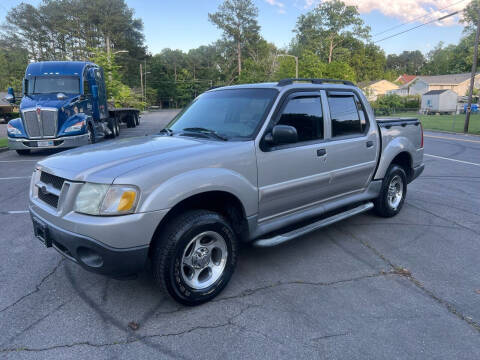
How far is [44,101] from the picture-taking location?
11.5m

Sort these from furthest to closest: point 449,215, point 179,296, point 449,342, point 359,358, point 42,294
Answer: point 449,215 < point 42,294 < point 179,296 < point 449,342 < point 359,358

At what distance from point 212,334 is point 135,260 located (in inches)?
31.9

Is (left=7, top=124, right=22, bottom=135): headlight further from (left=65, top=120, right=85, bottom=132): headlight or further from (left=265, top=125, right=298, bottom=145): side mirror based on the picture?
(left=265, top=125, right=298, bottom=145): side mirror

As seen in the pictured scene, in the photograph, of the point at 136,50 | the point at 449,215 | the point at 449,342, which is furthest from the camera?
the point at 136,50

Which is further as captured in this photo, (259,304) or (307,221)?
(307,221)

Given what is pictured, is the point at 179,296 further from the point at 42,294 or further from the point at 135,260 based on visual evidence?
the point at 42,294

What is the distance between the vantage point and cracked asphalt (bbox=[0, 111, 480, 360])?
252 centimetres

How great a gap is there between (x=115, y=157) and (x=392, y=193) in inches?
162

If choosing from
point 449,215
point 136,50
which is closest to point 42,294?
point 449,215

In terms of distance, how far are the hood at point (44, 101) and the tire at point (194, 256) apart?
1035 centimetres

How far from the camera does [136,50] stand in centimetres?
6122

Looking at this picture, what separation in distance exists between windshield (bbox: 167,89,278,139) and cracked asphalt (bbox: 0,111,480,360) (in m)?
1.48

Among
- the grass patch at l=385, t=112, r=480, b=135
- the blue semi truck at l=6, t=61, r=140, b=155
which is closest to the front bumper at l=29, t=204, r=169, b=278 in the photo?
the blue semi truck at l=6, t=61, r=140, b=155

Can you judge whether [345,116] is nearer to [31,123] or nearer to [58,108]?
[58,108]
